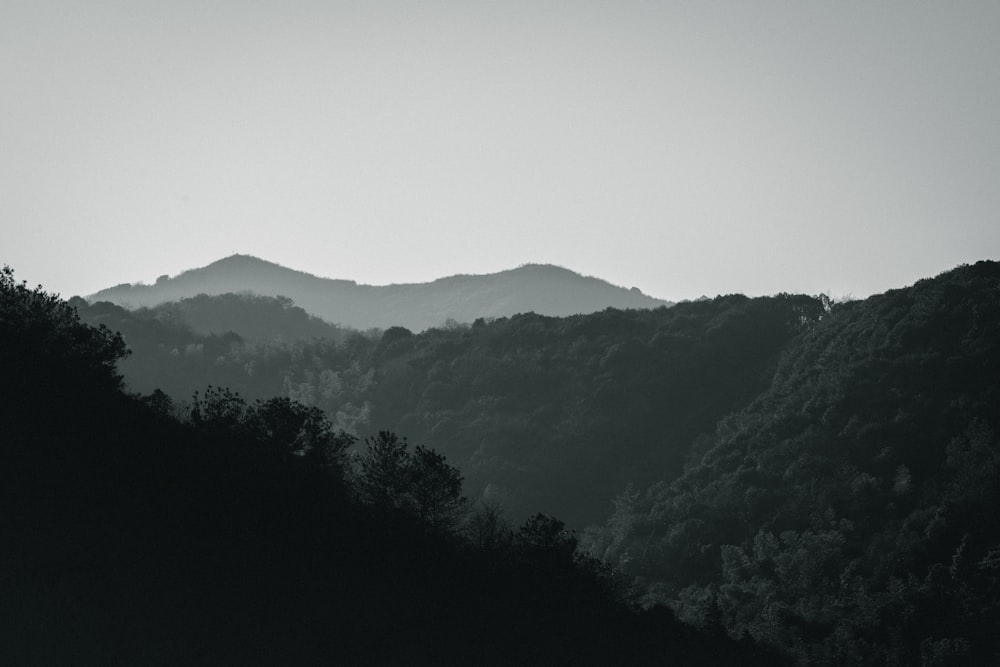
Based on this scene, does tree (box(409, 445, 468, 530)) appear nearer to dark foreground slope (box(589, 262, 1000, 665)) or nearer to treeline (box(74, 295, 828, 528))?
dark foreground slope (box(589, 262, 1000, 665))

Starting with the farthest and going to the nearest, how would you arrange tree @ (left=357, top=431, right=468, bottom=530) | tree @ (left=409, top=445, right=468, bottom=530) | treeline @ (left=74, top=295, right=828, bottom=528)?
treeline @ (left=74, top=295, right=828, bottom=528)
tree @ (left=409, top=445, right=468, bottom=530)
tree @ (left=357, top=431, right=468, bottom=530)

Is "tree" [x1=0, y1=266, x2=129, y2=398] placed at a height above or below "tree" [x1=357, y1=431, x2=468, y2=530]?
above

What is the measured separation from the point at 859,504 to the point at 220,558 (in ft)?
208

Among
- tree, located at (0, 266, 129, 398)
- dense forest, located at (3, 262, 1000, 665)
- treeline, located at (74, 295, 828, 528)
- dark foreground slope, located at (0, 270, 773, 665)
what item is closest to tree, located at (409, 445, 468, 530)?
dense forest, located at (3, 262, 1000, 665)

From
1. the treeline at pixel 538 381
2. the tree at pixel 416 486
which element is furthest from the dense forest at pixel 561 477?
the treeline at pixel 538 381

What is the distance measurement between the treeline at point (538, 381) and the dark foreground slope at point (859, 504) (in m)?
8.68

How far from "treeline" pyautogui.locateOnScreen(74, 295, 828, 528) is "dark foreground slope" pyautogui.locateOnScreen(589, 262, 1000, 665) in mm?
8678

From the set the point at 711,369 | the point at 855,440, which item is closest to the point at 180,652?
the point at 855,440

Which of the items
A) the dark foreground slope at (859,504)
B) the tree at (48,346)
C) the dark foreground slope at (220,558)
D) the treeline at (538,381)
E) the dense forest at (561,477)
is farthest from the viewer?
the treeline at (538,381)

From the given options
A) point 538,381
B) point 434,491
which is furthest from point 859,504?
point 538,381

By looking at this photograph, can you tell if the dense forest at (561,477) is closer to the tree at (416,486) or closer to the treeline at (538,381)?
the tree at (416,486)

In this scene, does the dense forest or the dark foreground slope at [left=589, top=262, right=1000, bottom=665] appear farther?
the dark foreground slope at [left=589, top=262, right=1000, bottom=665]

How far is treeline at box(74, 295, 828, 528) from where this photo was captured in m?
112

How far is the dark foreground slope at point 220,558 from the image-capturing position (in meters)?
26.8
